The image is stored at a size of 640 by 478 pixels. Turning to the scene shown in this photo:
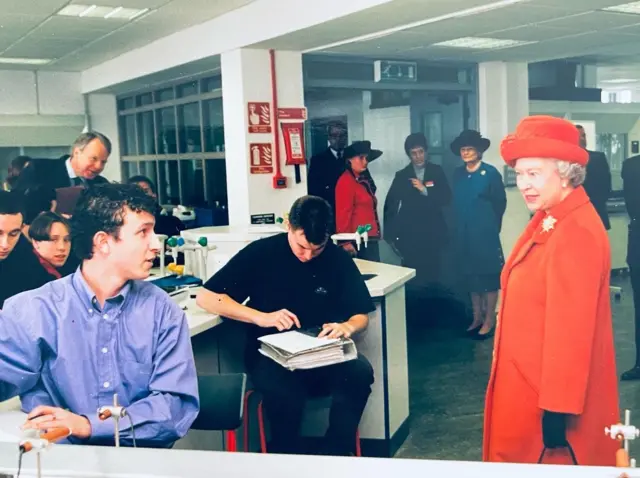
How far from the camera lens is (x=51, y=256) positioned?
1698 mm

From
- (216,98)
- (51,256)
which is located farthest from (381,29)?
(51,256)

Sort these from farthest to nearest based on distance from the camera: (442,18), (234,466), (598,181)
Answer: (442,18) → (598,181) → (234,466)

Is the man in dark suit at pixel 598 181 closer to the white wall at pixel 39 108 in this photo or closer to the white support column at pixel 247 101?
the white support column at pixel 247 101

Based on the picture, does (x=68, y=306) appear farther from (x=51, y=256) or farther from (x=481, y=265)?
(x=481, y=265)

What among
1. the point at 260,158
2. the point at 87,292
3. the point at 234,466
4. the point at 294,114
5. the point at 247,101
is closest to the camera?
the point at 234,466

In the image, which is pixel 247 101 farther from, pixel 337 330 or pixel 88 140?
pixel 337 330

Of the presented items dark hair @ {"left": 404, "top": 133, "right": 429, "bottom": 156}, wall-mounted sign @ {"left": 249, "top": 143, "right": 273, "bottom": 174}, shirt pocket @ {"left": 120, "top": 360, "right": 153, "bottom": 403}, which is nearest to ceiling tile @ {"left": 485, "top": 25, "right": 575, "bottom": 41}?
dark hair @ {"left": 404, "top": 133, "right": 429, "bottom": 156}

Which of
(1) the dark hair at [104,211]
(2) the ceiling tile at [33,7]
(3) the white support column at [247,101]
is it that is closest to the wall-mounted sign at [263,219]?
(3) the white support column at [247,101]

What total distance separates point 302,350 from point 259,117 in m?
0.94

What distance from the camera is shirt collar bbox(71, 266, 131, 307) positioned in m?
1.55

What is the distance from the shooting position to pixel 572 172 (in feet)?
5.35

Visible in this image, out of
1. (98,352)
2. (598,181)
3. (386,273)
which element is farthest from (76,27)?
(598,181)

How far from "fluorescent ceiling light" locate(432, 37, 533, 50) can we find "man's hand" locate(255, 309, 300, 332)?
94 centimetres

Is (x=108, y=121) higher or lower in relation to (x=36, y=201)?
higher
